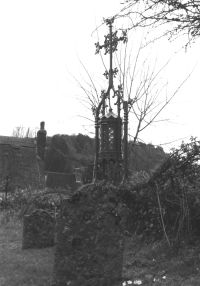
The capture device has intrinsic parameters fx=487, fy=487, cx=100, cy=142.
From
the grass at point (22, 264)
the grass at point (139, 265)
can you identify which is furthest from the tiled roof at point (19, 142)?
the grass at point (139, 265)

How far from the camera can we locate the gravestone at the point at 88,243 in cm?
569

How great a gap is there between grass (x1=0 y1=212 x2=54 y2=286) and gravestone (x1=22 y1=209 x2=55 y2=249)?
0.21m

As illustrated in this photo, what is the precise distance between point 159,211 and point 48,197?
237 inches

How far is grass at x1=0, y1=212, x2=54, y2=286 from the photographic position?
6.10m

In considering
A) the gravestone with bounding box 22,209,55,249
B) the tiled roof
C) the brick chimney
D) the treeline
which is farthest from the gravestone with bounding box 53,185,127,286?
the tiled roof

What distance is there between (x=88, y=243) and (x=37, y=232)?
3163mm

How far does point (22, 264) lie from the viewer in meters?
7.08

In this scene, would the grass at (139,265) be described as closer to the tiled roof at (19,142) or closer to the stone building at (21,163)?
the stone building at (21,163)

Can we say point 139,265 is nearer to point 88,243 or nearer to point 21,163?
point 88,243

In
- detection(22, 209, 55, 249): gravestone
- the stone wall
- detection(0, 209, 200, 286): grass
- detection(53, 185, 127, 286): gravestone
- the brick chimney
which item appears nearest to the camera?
detection(0, 209, 200, 286): grass

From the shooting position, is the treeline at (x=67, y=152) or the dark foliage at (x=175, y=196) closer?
the dark foliage at (x=175, y=196)

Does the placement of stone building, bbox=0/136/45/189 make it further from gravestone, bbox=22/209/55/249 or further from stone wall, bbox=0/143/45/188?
gravestone, bbox=22/209/55/249

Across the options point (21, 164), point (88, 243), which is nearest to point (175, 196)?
point (88, 243)

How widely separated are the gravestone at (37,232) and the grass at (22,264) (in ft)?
0.69
